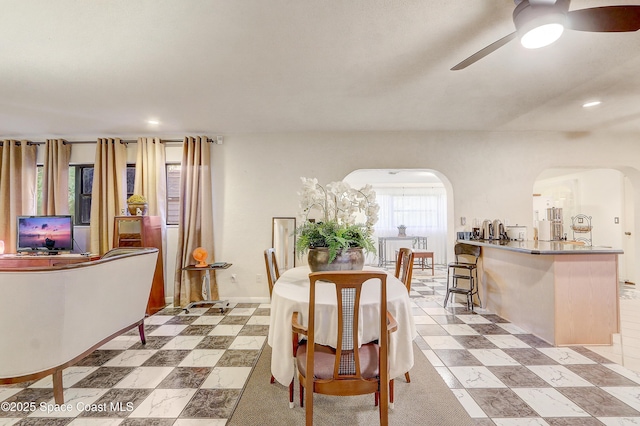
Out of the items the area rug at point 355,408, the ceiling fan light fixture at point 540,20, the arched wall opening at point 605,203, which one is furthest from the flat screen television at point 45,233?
the arched wall opening at point 605,203

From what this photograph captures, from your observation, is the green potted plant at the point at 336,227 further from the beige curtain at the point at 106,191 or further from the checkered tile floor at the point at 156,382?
the beige curtain at the point at 106,191

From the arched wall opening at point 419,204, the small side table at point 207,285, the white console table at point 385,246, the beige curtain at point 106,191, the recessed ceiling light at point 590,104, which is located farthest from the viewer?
the arched wall opening at point 419,204

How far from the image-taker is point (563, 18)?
155 centimetres

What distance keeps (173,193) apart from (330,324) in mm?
3888

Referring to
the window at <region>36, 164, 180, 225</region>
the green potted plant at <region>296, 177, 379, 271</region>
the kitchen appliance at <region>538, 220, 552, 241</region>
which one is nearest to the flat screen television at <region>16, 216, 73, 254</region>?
the window at <region>36, 164, 180, 225</region>

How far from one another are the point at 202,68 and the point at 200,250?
2357mm

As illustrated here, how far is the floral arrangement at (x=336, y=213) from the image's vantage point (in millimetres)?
1954

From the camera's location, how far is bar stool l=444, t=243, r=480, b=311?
378 cm

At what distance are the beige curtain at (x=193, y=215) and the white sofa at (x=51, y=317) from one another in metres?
1.93

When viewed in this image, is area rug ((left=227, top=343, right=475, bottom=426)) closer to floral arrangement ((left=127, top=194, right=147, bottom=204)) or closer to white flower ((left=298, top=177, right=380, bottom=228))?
white flower ((left=298, top=177, right=380, bottom=228))

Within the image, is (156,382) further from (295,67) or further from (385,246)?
(385,246)

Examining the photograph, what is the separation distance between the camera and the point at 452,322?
338 centimetres

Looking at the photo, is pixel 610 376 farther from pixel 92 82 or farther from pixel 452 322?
pixel 92 82

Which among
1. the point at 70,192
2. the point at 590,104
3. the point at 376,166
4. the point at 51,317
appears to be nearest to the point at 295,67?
the point at 376,166
